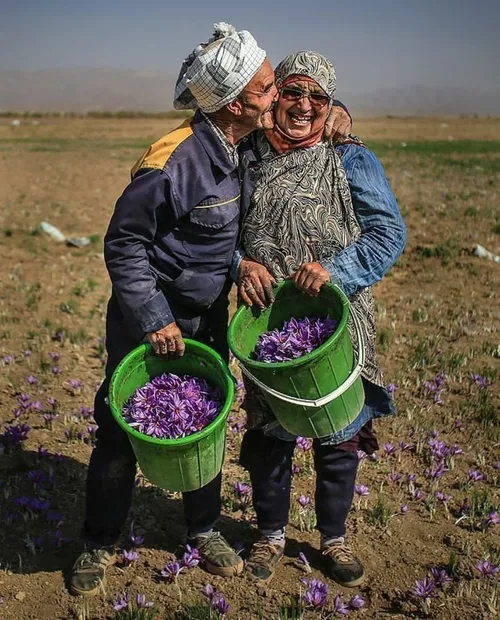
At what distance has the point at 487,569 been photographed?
370 cm

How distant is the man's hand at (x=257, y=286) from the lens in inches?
131

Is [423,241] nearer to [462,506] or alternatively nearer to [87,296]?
[87,296]

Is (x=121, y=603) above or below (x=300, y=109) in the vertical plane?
below

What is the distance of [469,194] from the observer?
15289 millimetres

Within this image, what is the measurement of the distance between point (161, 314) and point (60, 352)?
3.91m

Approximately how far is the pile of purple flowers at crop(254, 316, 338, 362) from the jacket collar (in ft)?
2.45

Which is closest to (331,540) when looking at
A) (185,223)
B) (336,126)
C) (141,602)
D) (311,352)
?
(141,602)

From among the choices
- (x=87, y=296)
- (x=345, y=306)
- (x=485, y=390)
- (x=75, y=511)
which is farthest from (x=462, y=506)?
(x=87, y=296)

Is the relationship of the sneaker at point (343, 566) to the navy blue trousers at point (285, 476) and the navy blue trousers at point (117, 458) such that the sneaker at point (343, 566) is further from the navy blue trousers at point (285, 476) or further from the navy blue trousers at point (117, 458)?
the navy blue trousers at point (117, 458)

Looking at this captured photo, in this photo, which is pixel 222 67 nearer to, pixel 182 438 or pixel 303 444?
pixel 182 438

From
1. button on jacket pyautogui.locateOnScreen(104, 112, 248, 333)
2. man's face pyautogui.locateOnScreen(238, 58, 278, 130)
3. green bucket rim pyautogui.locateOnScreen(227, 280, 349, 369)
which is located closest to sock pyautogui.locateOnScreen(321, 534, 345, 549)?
green bucket rim pyautogui.locateOnScreen(227, 280, 349, 369)

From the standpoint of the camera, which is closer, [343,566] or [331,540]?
[343,566]

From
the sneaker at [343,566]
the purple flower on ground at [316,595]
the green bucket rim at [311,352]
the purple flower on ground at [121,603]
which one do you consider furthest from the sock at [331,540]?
the green bucket rim at [311,352]

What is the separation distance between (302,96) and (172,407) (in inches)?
57.3
